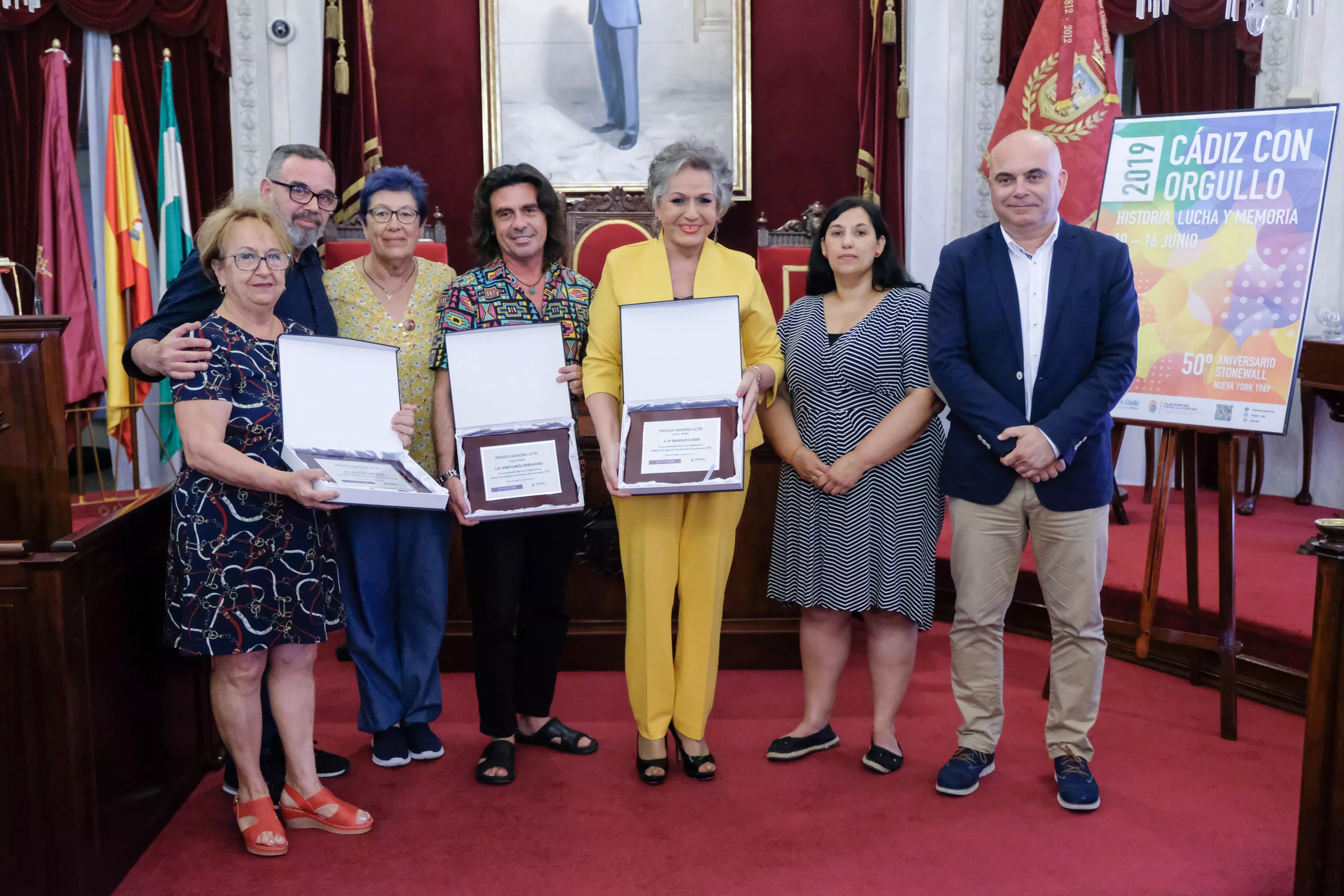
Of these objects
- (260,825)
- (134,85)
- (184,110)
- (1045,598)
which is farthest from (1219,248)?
(134,85)

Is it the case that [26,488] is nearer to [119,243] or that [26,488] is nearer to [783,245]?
[119,243]

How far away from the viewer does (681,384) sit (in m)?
2.29

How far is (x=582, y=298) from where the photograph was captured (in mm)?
2486

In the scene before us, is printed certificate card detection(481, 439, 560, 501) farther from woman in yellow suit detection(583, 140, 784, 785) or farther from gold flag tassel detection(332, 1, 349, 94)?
gold flag tassel detection(332, 1, 349, 94)

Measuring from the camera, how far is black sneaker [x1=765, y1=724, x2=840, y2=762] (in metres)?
2.60

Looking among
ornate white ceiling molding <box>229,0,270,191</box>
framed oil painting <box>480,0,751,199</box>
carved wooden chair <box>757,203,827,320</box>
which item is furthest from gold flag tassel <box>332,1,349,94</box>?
carved wooden chair <box>757,203,827,320</box>

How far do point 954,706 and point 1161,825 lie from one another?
0.78 m

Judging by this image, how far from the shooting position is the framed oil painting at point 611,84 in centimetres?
548

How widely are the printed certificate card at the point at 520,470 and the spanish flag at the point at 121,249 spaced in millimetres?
3508

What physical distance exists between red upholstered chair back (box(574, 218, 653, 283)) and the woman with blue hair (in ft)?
8.38

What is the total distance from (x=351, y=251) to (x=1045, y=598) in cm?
374

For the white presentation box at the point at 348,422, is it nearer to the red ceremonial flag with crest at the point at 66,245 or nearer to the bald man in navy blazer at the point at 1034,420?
the bald man in navy blazer at the point at 1034,420

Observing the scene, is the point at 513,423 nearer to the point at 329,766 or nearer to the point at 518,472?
the point at 518,472

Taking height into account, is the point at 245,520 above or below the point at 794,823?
above
